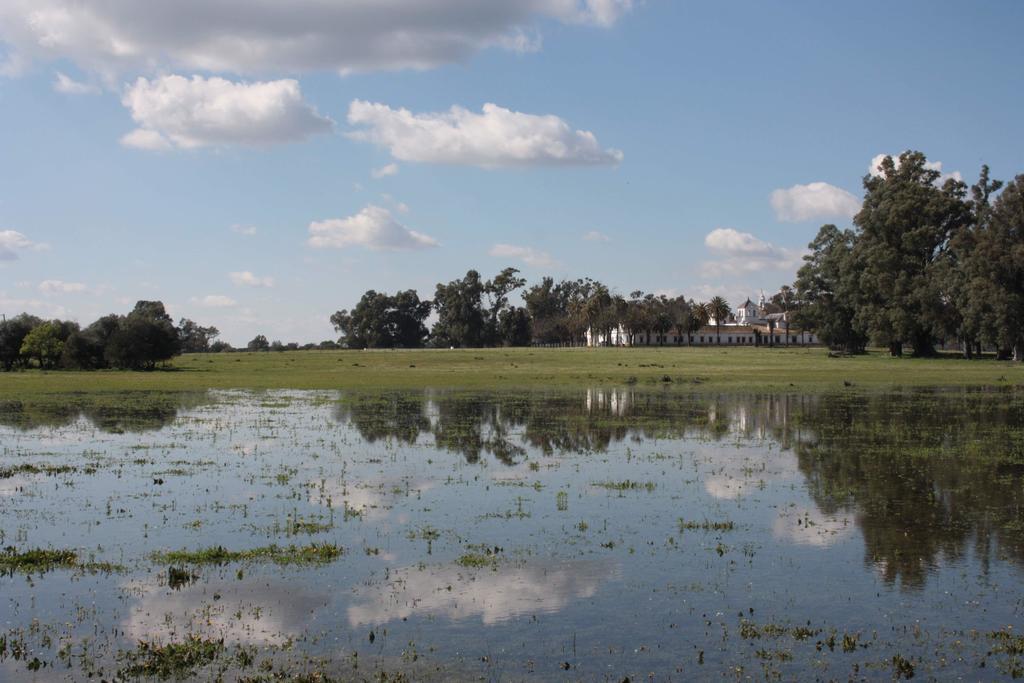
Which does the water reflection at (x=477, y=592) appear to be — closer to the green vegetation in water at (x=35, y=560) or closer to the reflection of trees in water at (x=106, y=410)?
the green vegetation in water at (x=35, y=560)

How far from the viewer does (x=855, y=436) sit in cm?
3456

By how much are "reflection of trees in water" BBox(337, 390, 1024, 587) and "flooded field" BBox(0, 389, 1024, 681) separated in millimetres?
158

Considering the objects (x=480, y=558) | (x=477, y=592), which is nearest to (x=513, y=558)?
(x=480, y=558)

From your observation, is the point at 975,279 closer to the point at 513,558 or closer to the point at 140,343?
the point at 140,343

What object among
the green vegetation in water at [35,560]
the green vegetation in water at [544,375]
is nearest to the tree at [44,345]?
the green vegetation in water at [544,375]

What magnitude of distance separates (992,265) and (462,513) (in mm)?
83862

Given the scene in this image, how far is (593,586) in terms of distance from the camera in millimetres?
14812

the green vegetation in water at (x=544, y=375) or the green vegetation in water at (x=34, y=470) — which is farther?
the green vegetation in water at (x=544, y=375)

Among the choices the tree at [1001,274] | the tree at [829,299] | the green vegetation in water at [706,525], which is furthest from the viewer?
the tree at [829,299]

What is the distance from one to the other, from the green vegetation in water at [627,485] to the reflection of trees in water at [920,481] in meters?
3.85

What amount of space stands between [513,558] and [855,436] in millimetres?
21849

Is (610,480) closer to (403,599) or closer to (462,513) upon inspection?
(462,513)

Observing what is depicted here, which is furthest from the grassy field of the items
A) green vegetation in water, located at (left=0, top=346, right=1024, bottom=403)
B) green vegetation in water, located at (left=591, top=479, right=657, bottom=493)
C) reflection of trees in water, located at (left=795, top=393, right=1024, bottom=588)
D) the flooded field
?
green vegetation in water, located at (left=591, top=479, right=657, bottom=493)

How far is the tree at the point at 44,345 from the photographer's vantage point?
91938mm
